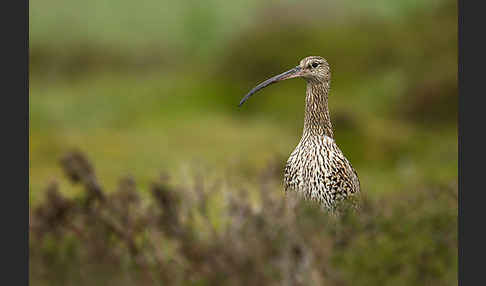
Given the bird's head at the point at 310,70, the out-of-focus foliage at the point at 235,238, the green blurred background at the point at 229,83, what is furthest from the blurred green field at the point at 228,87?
the out-of-focus foliage at the point at 235,238

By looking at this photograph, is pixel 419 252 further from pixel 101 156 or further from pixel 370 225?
pixel 101 156

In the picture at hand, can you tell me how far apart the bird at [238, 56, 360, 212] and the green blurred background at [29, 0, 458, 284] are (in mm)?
3586

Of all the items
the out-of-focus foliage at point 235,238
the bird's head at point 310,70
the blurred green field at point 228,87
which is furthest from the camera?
the blurred green field at point 228,87

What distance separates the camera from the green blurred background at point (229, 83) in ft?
33.0

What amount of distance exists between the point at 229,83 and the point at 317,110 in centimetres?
978

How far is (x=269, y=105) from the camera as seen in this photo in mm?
12820

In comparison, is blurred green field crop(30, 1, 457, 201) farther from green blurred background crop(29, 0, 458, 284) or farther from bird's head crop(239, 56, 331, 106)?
bird's head crop(239, 56, 331, 106)

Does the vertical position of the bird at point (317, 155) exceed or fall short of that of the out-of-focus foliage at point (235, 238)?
it exceeds it

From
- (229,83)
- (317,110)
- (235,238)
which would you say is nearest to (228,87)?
(229,83)

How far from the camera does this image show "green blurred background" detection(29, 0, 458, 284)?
10047 millimetres

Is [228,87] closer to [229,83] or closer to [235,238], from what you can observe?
[229,83]

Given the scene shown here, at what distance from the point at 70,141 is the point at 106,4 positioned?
4.61 m

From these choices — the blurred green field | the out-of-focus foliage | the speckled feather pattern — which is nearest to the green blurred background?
the blurred green field

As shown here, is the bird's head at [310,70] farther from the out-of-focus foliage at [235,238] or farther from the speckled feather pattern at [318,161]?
the out-of-focus foliage at [235,238]
